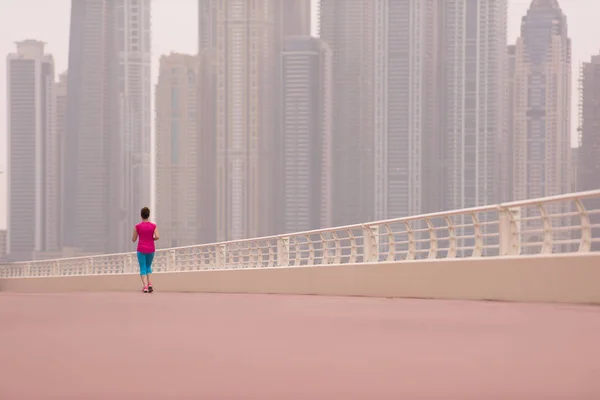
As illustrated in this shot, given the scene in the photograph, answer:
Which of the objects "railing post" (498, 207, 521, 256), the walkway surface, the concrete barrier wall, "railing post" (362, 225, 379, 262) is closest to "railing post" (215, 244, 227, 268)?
the concrete barrier wall

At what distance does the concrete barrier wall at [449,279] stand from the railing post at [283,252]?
3.27 ft

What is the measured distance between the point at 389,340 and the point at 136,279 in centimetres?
3390

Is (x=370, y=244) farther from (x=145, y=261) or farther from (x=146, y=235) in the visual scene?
(x=145, y=261)

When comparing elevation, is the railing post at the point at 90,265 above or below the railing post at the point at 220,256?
below

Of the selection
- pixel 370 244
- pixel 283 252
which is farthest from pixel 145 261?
pixel 283 252

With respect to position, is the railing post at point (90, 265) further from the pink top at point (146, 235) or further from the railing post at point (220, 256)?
the pink top at point (146, 235)

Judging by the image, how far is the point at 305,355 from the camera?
8.51 m

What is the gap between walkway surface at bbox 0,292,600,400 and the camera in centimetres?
661

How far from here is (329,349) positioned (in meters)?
8.96

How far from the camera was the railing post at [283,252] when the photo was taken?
28609 millimetres

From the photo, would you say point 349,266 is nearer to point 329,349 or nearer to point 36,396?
point 329,349

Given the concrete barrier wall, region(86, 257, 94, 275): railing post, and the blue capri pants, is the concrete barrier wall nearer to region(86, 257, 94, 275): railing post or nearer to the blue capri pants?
the blue capri pants

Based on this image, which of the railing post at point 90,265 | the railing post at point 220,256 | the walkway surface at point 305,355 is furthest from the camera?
the railing post at point 90,265

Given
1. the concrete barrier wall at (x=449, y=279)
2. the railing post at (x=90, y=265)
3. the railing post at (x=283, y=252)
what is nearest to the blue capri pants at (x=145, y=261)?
the concrete barrier wall at (x=449, y=279)
